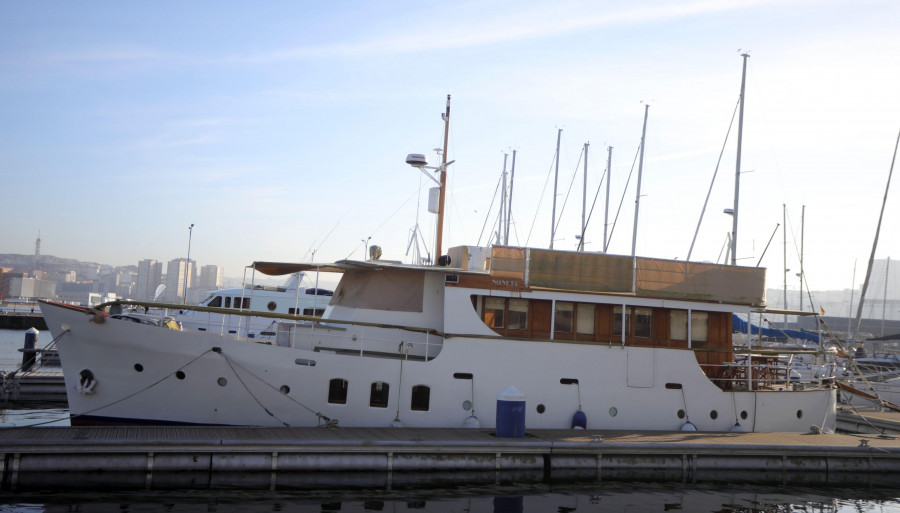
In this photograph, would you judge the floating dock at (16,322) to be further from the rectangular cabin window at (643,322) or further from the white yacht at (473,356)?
the rectangular cabin window at (643,322)

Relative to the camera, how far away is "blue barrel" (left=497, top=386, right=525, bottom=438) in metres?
13.1

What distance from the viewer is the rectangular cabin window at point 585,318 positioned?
15547 mm

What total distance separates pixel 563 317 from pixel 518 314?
101 cm

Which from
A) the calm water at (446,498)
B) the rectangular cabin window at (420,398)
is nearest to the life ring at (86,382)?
the calm water at (446,498)

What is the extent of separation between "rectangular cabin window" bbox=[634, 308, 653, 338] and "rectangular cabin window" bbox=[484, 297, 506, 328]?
3060 mm

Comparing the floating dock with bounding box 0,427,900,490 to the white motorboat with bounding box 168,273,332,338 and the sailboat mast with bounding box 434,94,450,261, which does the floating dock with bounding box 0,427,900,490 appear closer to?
the sailboat mast with bounding box 434,94,450,261

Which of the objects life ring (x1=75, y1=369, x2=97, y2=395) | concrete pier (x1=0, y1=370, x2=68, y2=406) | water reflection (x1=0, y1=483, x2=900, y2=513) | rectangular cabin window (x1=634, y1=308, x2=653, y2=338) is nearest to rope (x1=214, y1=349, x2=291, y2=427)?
life ring (x1=75, y1=369, x2=97, y2=395)

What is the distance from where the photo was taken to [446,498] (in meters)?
11.6

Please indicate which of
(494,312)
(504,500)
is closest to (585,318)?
(494,312)

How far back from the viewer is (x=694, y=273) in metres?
16.0

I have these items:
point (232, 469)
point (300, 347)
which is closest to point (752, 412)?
point (300, 347)

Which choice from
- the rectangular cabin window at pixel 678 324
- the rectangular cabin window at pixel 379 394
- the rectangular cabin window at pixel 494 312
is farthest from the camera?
the rectangular cabin window at pixel 678 324

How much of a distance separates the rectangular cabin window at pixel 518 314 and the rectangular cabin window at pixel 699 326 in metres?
4.04

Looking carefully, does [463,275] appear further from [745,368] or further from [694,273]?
[745,368]
